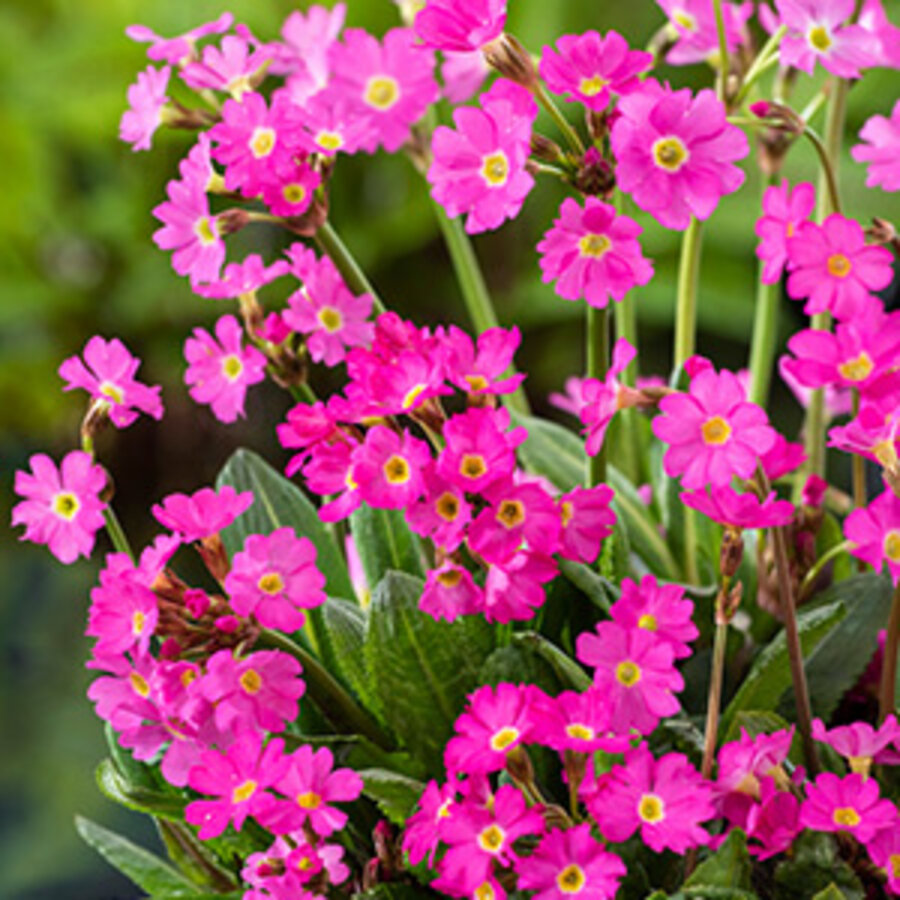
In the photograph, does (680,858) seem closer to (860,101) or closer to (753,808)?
(753,808)

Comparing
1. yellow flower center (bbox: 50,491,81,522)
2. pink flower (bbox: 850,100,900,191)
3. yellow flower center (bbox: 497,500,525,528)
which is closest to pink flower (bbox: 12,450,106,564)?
yellow flower center (bbox: 50,491,81,522)

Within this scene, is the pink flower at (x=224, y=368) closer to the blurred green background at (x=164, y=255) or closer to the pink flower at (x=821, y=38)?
the pink flower at (x=821, y=38)

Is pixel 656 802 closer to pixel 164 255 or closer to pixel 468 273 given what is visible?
pixel 468 273

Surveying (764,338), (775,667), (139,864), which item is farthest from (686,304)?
(139,864)

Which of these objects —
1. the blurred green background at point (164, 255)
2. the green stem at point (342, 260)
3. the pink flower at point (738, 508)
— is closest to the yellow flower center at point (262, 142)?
the green stem at point (342, 260)

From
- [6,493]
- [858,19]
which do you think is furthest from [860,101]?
[858,19]

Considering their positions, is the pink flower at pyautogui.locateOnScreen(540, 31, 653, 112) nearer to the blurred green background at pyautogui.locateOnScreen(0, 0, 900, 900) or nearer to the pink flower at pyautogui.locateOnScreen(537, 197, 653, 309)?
the pink flower at pyautogui.locateOnScreen(537, 197, 653, 309)
